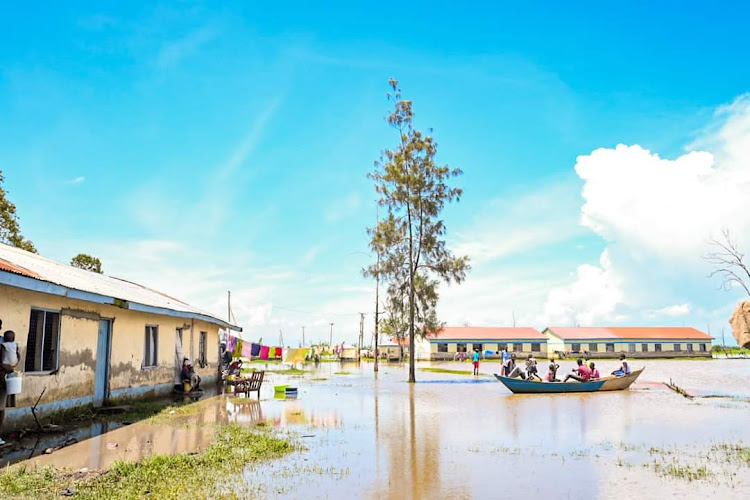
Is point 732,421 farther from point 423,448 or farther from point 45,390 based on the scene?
point 45,390

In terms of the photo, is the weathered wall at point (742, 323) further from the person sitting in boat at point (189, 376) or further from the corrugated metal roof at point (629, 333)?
the corrugated metal roof at point (629, 333)

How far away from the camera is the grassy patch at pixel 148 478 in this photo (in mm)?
7848

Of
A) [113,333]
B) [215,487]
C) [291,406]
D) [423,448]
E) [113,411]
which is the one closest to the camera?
[215,487]

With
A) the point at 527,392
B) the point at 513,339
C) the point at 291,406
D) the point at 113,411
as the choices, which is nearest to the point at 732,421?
the point at 527,392

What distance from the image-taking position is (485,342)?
77.8m

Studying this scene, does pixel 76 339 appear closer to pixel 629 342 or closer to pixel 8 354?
pixel 8 354

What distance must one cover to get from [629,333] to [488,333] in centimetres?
2081

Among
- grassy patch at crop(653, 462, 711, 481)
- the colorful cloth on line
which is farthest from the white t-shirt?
the colorful cloth on line

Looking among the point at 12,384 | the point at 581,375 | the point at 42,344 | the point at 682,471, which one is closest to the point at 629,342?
the point at 581,375

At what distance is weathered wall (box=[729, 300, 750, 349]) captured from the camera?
44.5ft

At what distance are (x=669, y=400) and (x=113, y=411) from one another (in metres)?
19.3

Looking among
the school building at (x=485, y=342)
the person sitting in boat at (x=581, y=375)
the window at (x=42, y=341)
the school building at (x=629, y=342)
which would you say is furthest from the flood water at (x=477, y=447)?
the school building at (x=629, y=342)

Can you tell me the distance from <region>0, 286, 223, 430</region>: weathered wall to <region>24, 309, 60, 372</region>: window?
0.15m

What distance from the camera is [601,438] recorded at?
13.1 m
